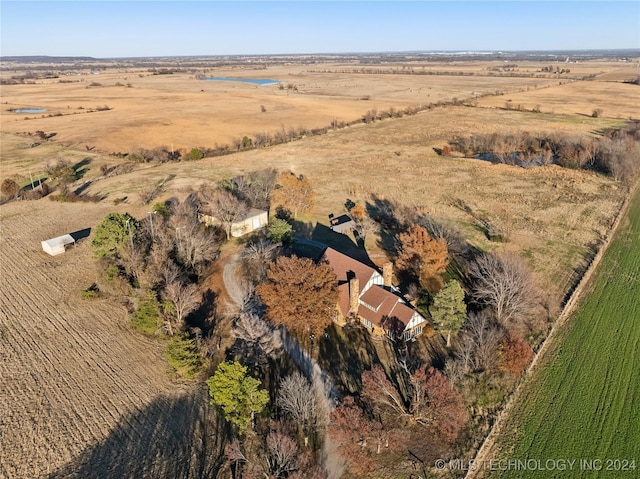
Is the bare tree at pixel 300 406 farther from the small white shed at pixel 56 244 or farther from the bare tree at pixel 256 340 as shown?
the small white shed at pixel 56 244

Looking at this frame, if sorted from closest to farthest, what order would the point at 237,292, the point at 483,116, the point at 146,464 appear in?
the point at 146,464
the point at 237,292
the point at 483,116

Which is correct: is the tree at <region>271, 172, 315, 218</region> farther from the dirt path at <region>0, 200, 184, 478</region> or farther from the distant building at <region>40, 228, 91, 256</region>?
the distant building at <region>40, 228, 91, 256</region>

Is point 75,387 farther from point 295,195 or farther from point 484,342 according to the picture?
point 295,195

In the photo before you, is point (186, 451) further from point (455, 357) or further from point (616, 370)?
point (616, 370)

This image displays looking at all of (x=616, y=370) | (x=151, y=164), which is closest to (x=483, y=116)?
(x=151, y=164)

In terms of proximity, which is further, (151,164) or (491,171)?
(151,164)

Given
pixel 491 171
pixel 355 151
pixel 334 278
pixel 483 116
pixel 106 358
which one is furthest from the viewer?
pixel 483 116
